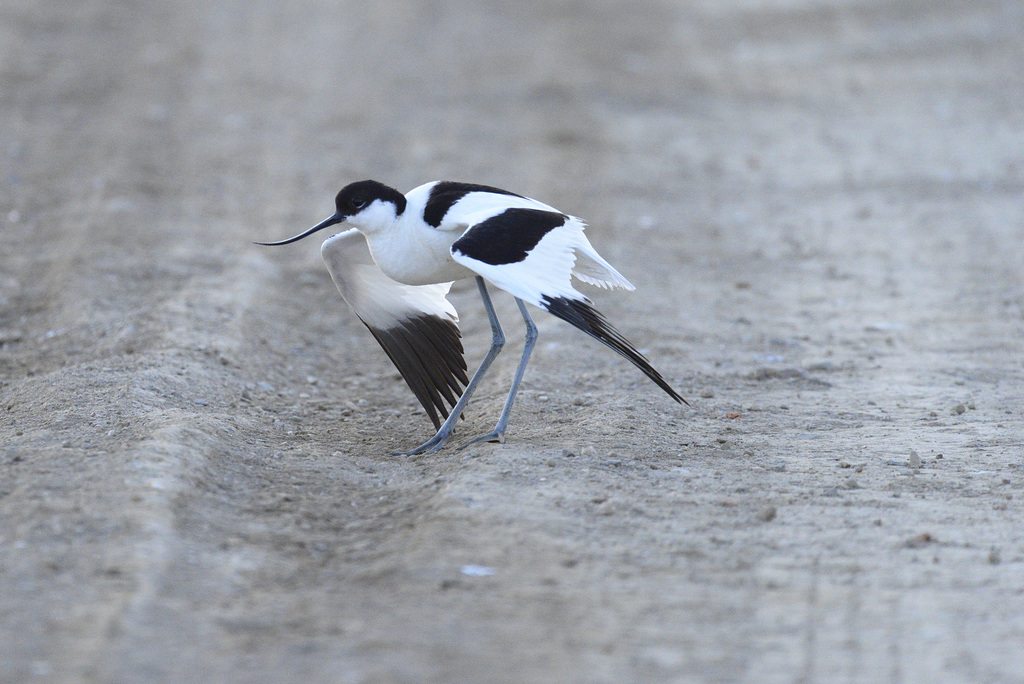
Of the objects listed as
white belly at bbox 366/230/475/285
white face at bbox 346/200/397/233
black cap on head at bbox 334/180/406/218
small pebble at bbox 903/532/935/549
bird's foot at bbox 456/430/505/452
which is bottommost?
bird's foot at bbox 456/430/505/452

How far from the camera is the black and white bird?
3.78 meters

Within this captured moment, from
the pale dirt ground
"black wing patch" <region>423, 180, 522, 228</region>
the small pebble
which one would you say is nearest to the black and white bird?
"black wing patch" <region>423, 180, 522, 228</region>

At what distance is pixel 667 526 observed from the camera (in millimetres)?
3525

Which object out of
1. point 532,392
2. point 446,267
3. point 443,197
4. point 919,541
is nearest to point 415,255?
point 446,267

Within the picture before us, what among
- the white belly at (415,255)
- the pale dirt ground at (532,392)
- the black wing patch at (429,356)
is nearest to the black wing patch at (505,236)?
the white belly at (415,255)

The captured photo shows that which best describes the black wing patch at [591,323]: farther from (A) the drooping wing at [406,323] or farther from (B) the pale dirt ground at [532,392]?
(A) the drooping wing at [406,323]

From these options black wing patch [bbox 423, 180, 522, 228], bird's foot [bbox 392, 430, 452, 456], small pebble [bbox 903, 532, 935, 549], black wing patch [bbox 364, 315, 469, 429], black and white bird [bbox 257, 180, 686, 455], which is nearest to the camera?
small pebble [bbox 903, 532, 935, 549]

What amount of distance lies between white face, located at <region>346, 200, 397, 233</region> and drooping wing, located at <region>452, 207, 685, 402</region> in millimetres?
426

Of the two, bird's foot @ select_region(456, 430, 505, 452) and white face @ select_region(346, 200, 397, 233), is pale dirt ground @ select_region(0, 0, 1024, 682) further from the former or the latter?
white face @ select_region(346, 200, 397, 233)

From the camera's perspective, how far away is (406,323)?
479cm

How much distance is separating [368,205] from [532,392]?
1.20 m

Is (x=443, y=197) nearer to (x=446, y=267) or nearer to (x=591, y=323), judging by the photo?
(x=446, y=267)

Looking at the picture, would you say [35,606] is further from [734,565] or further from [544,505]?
[734,565]

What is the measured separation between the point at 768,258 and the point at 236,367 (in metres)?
3.40
